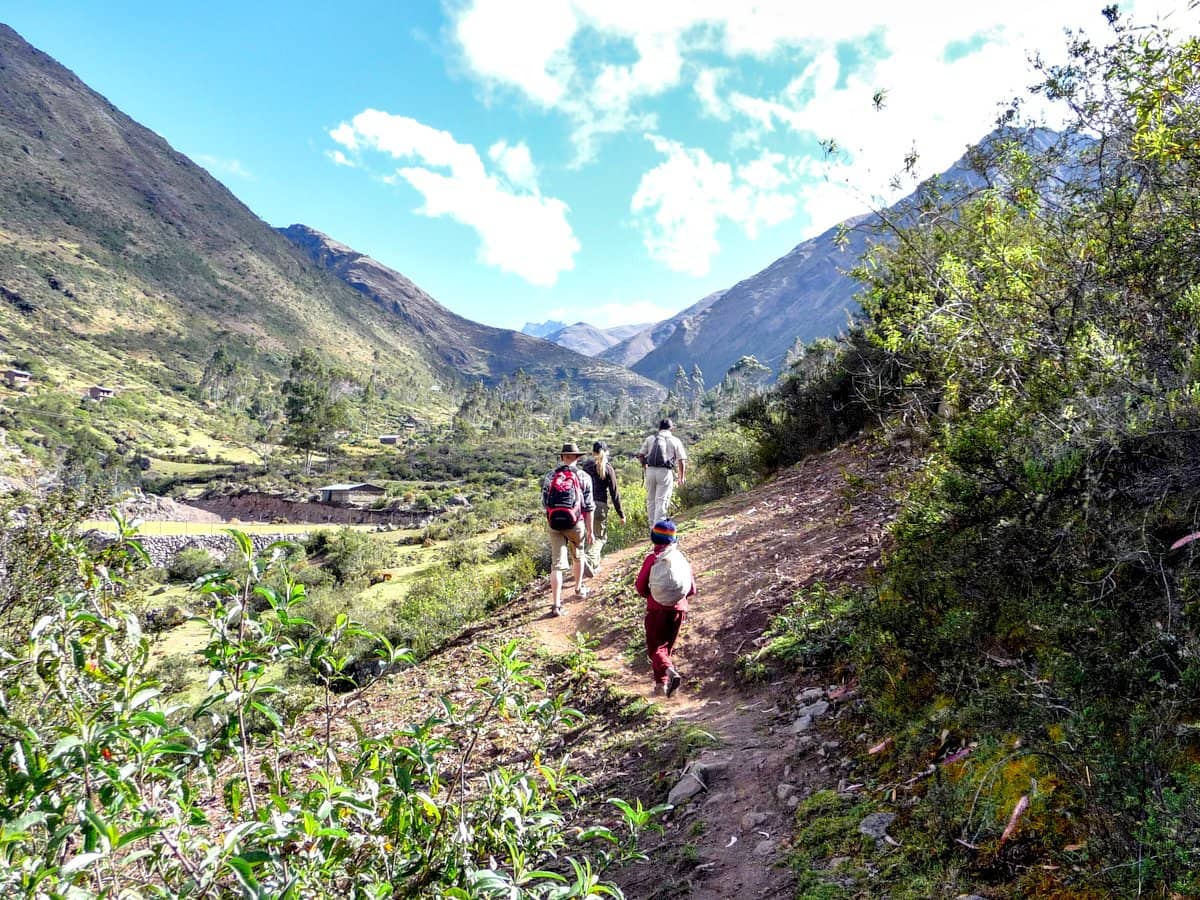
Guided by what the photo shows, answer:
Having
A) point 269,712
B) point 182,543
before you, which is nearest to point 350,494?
point 182,543

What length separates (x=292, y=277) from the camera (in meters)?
170

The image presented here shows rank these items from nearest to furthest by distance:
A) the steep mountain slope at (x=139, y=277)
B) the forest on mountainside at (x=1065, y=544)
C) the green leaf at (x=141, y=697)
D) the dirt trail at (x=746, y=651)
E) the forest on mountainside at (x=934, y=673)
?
the green leaf at (x=141, y=697) < the forest on mountainside at (x=934, y=673) < the forest on mountainside at (x=1065, y=544) < the dirt trail at (x=746, y=651) < the steep mountain slope at (x=139, y=277)

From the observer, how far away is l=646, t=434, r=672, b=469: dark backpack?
8.20 m

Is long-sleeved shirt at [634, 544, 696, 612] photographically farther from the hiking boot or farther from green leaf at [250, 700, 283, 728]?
green leaf at [250, 700, 283, 728]

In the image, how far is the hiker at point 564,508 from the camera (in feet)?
23.3

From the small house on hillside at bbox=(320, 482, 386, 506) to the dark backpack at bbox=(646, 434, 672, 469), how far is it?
39.8m

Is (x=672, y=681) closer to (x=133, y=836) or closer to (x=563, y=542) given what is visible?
(x=563, y=542)

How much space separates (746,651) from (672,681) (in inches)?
26.3

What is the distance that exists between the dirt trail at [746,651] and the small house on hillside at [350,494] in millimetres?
39064

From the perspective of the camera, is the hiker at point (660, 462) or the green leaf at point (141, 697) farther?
the hiker at point (660, 462)

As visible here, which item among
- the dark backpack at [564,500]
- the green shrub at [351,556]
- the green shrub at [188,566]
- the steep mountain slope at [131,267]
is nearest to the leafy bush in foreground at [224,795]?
the dark backpack at [564,500]

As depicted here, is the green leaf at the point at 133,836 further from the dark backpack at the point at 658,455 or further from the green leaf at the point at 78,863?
the dark backpack at the point at 658,455

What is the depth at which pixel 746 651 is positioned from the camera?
5230mm

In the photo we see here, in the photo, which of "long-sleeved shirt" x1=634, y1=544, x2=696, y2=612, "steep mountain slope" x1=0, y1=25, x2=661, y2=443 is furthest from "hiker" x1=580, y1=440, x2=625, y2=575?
"steep mountain slope" x1=0, y1=25, x2=661, y2=443
